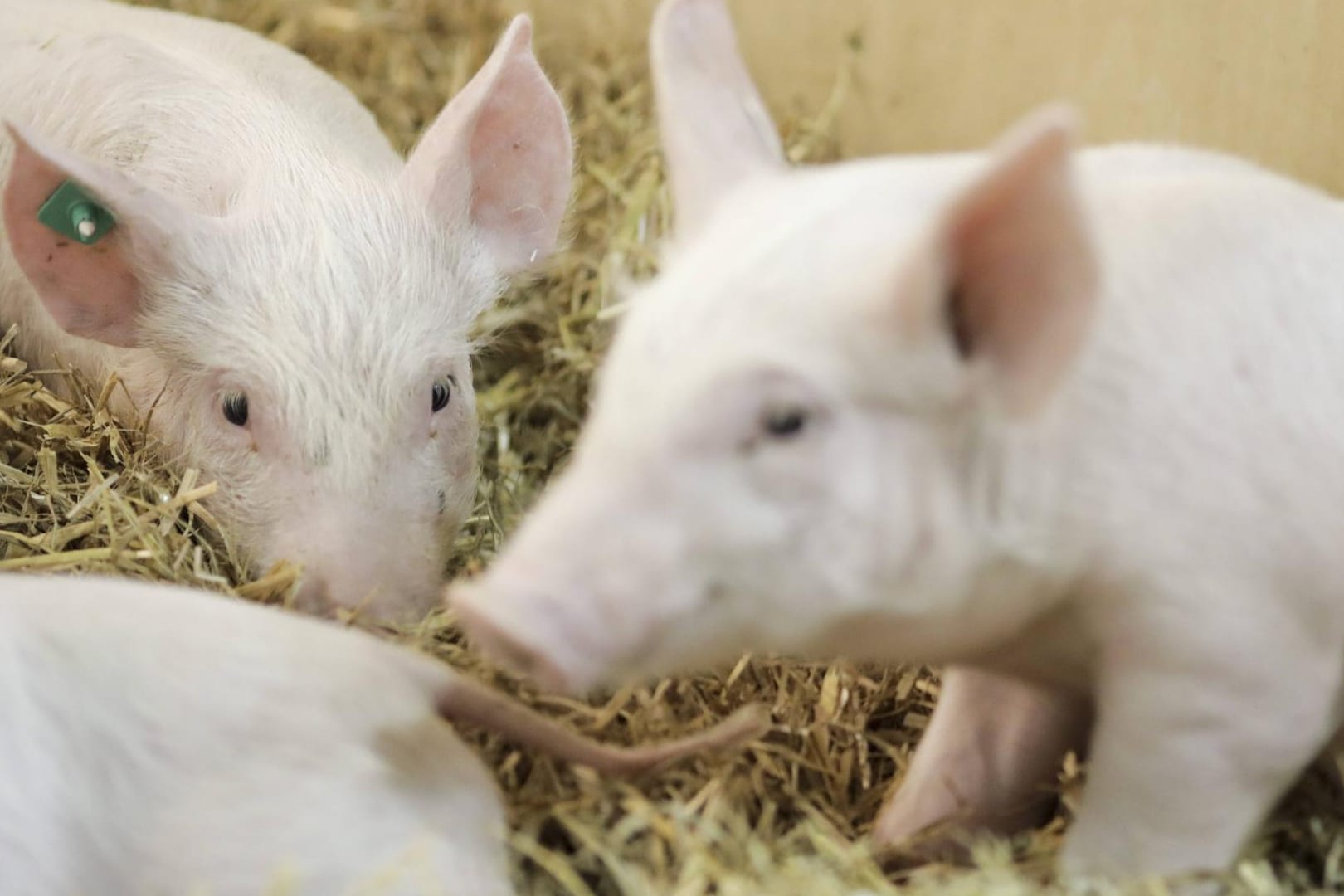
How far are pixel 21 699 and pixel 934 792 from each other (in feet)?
3.37

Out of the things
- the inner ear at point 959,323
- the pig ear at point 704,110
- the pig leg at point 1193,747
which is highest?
the pig ear at point 704,110

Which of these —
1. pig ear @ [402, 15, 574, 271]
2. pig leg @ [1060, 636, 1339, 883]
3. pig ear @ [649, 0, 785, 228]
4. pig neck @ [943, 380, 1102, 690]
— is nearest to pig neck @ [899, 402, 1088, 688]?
pig neck @ [943, 380, 1102, 690]

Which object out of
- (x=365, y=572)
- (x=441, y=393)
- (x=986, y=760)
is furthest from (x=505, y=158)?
(x=986, y=760)

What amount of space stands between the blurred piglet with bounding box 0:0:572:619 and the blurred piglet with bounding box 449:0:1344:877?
829 mm

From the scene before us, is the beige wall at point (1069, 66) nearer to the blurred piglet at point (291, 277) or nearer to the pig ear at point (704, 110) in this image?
the blurred piglet at point (291, 277)

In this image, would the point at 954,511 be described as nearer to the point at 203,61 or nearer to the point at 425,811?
the point at 425,811

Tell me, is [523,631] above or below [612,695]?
above

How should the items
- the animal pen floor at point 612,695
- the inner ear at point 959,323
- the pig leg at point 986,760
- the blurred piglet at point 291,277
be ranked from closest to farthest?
1. the inner ear at point 959,323
2. the animal pen floor at point 612,695
3. the pig leg at point 986,760
4. the blurred piglet at point 291,277

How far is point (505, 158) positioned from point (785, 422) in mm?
1480

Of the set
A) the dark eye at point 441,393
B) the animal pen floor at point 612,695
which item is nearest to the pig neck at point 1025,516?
the animal pen floor at point 612,695

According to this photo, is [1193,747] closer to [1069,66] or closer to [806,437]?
[806,437]

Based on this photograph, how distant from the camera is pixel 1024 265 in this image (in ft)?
4.84

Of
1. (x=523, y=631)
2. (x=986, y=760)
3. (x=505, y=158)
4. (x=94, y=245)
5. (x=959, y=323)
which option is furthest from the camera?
(x=505, y=158)

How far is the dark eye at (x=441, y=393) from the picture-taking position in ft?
8.41
